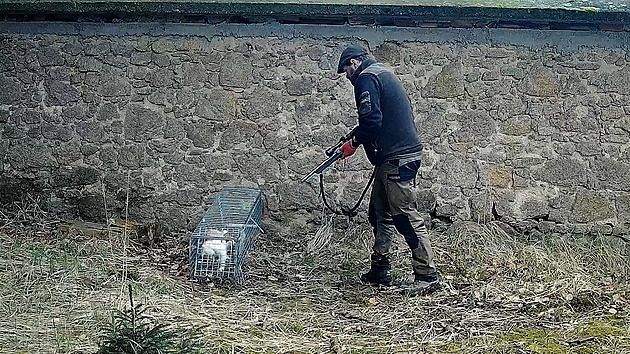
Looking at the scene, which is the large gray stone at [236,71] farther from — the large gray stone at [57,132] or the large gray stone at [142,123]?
the large gray stone at [57,132]

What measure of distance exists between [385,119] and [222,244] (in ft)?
5.34

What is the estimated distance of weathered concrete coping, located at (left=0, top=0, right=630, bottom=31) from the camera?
6.90 meters

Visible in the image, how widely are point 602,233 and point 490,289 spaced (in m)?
1.75

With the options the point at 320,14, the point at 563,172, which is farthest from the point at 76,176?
the point at 563,172

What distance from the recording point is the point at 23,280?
5.96 metres

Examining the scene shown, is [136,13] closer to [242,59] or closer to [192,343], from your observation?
[242,59]

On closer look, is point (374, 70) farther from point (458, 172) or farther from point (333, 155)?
point (458, 172)

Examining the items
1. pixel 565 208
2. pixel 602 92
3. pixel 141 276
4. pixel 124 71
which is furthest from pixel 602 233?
pixel 124 71

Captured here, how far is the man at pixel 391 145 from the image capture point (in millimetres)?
5969

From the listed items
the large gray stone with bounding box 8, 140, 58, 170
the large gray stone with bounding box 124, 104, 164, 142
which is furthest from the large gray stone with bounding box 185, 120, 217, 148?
the large gray stone with bounding box 8, 140, 58, 170

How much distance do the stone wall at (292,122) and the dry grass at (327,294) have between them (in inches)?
15.0

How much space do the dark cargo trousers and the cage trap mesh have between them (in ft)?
3.57

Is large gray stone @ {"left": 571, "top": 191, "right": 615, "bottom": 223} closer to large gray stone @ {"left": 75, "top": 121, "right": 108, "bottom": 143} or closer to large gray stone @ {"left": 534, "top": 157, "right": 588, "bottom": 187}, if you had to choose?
large gray stone @ {"left": 534, "top": 157, "right": 588, "bottom": 187}

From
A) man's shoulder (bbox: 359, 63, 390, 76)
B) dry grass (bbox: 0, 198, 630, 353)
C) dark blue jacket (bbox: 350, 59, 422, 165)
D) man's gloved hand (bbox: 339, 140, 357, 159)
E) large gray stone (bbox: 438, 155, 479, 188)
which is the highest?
man's shoulder (bbox: 359, 63, 390, 76)
